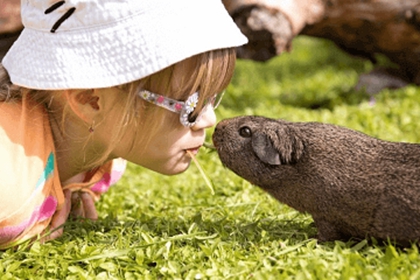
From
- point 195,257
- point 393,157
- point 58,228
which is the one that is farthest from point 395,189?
point 58,228

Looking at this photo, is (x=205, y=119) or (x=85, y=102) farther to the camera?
(x=205, y=119)

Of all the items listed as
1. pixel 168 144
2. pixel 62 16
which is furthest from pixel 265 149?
pixel 62 16

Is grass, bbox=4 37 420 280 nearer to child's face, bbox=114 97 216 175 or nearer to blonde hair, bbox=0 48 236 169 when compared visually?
child's face, bbox=114 97 216 175

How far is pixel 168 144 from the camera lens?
291cm

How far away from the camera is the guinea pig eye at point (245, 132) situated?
3007mm

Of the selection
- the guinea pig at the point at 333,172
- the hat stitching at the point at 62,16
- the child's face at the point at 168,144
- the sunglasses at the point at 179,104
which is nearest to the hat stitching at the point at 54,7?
the hat stitching at the point at 62,16

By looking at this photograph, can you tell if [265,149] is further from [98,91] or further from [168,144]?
[98,91]

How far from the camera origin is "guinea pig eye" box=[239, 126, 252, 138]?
9.87 ft

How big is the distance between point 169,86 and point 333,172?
82 cm

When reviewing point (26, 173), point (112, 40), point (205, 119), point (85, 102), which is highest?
point (112, 40)

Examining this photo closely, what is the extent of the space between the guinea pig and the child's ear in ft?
2.10

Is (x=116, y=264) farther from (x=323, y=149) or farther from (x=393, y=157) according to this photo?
(x=393, y=157)

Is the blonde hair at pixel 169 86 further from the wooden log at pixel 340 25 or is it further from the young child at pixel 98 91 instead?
the wooden log at pixel 340 25

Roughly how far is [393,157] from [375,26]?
3373mm
